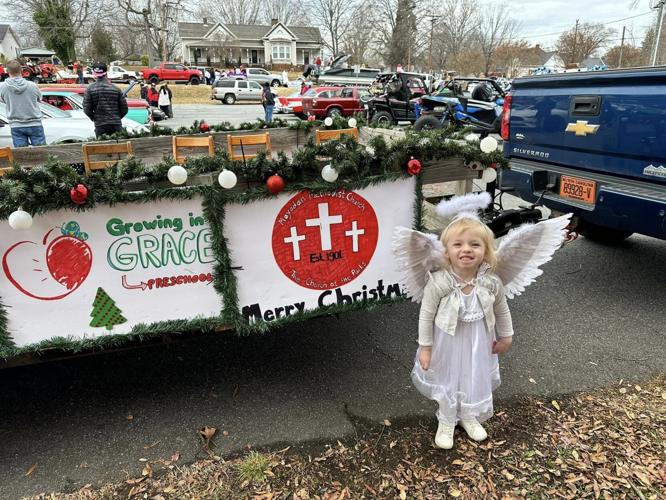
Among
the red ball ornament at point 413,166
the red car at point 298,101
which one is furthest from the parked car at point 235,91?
the red ball ornament at point 413,166

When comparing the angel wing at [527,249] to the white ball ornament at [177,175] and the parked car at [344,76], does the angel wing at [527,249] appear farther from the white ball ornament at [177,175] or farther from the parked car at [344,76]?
the parked car at [344,76]

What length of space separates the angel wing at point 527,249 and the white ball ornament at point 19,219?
214 centimetres

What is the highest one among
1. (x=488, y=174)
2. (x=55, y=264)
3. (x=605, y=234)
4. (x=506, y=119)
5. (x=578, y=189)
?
(x=506, y=119)

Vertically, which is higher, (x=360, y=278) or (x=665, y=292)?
(x=360, y=278)

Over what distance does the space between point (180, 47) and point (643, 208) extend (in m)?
81.3

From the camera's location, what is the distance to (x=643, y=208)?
3.51m

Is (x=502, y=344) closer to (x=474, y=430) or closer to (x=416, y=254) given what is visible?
(x=474, y=430)

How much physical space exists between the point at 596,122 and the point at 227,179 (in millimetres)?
3015

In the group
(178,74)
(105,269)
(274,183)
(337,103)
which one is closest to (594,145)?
(274,183)

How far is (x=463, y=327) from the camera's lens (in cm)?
237

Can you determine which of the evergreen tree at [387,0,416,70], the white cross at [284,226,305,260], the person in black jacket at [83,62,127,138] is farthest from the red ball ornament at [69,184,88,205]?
the evergreen tree at [387,0,416,70]

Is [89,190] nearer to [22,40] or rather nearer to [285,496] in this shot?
[285,496]

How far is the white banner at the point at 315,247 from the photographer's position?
8.18 ft

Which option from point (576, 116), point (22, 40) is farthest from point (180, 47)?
point (576, 116)
